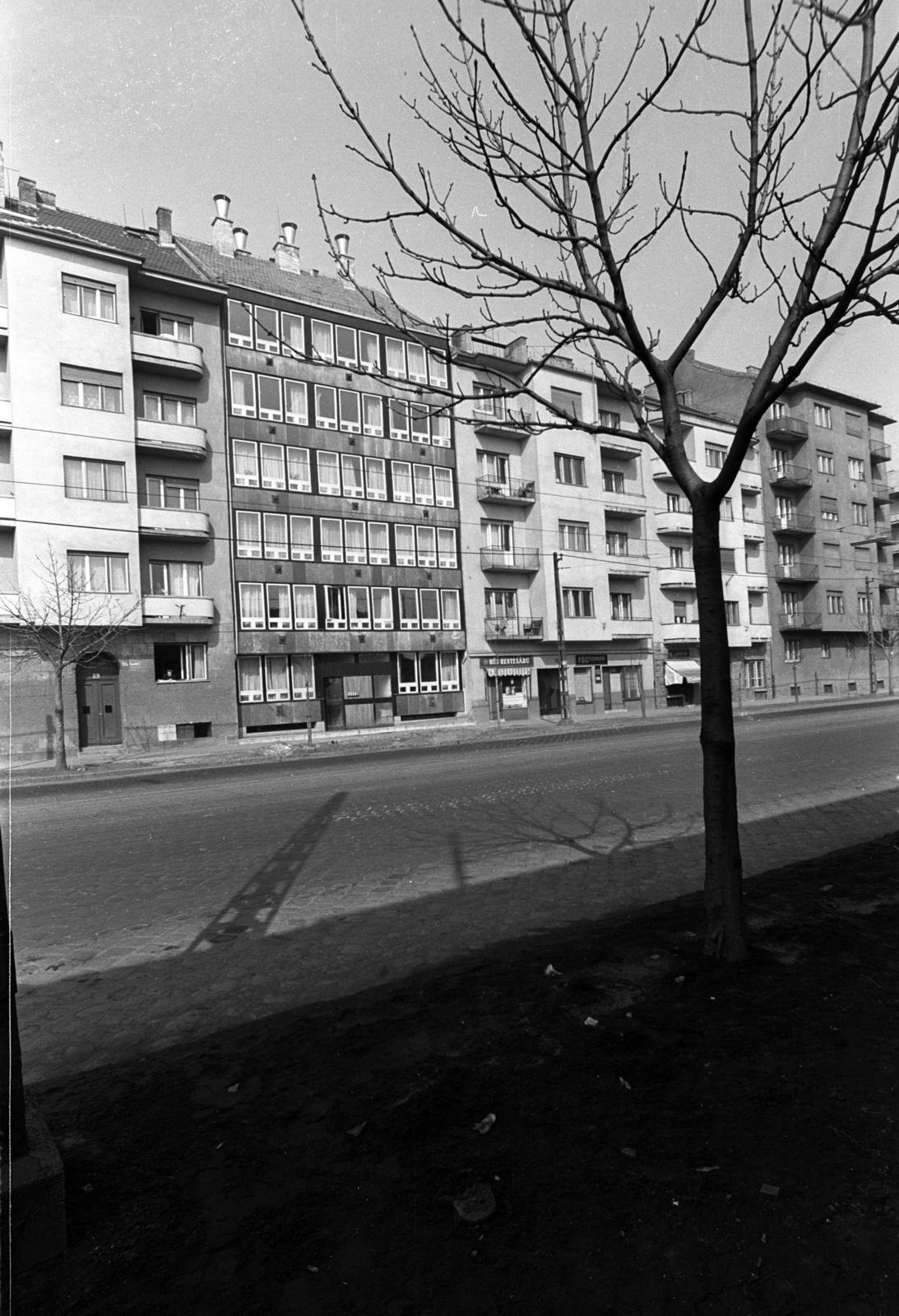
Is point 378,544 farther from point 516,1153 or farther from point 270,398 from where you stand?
point 516,1153

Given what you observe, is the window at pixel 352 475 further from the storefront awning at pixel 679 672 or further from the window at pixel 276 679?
the storefront awning at pixel 679 672

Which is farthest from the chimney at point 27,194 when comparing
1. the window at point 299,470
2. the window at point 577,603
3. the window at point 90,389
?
the window at point 577,603

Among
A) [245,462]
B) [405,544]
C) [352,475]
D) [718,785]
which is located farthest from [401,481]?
[718,785]

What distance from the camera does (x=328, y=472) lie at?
3441 centimetres

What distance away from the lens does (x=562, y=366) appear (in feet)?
136

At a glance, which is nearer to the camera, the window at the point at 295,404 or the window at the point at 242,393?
the window at the point at 242,393

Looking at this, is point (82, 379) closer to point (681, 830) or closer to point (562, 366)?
point (562, 366)

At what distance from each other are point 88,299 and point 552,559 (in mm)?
23883

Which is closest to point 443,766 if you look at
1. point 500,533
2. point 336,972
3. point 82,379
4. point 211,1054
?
point 336,972

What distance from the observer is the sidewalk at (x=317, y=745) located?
21.7m

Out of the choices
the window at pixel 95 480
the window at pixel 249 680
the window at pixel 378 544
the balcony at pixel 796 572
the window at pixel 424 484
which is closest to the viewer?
the window at pixel 95 480

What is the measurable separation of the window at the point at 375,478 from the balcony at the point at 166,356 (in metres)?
8.27

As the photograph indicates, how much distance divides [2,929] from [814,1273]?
2371 mm

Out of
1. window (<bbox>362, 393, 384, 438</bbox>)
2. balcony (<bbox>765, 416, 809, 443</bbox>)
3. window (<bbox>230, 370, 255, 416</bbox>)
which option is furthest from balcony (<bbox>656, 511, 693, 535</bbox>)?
window (<bbox>230, 370, 255, 416</bbox>)
